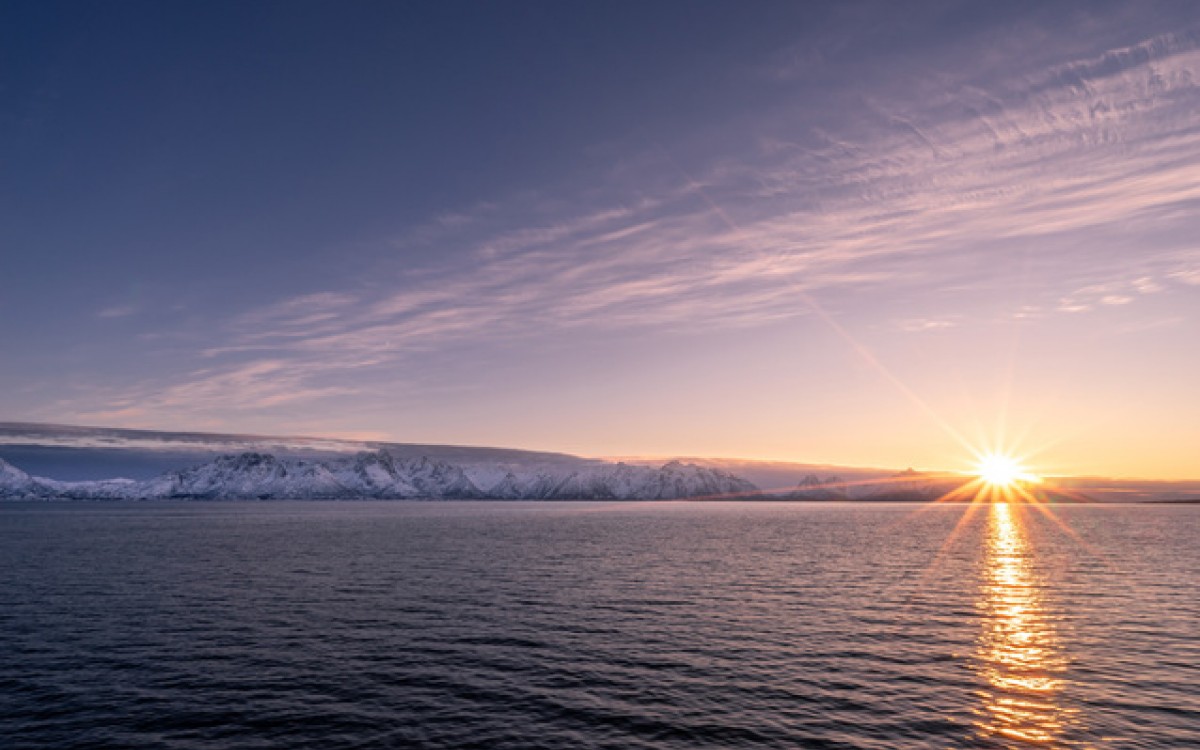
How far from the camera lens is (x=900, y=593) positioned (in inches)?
2564

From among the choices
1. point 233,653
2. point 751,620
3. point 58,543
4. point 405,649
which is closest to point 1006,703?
point 751,620

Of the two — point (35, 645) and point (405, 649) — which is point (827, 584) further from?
point (35, 645)

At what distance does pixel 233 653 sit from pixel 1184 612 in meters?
74.3

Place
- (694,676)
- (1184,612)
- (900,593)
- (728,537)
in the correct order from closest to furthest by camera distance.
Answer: (694,676)
(1184,612)
(900,593)
(728,537)

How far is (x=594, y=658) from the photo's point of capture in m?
39.8

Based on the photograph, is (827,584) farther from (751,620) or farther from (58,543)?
(58,543)

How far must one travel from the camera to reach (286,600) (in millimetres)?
59781

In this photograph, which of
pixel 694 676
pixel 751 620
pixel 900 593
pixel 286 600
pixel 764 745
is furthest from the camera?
pixel 900 593

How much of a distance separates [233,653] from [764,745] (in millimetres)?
33256

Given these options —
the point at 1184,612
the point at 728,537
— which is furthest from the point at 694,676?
the point at 728,537

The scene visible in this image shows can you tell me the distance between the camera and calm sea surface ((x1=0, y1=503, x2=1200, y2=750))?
93.5 ft

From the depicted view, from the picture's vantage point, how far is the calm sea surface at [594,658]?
2850 centimetres

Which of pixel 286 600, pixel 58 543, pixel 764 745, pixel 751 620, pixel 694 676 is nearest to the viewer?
pixel 764 745

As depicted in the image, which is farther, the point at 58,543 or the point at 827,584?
the point at 58,543
